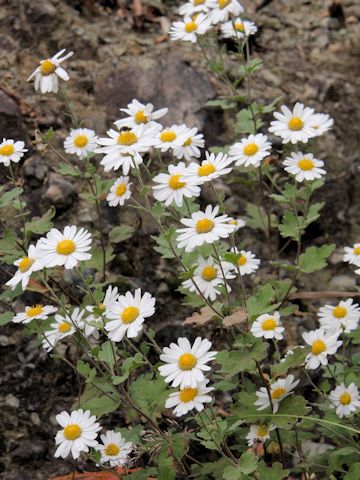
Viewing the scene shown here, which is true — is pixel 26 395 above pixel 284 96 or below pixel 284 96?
below

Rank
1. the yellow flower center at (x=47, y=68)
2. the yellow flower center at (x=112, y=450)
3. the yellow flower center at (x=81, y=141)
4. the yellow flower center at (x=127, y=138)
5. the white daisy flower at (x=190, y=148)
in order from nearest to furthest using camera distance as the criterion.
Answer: the yellow flower center at (x=127, y=138) < the yellow flower center at (x=112, y=450) < the white daisy flower at (x=190, y=148) < the yellow flower center at (x=47, y=68) < the yellow flower center at (x=81, y=141)

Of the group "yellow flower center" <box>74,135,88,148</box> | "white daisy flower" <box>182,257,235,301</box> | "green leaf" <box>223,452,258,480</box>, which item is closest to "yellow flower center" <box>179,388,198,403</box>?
"green leaf" <box>223,452,258,480</box>

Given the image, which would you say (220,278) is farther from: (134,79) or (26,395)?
(134,79)

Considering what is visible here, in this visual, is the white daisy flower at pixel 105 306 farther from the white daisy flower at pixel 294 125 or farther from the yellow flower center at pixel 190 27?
the yellow flower center at pixel 190 27

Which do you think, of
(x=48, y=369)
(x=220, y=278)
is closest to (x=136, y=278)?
(x=48, y=369)

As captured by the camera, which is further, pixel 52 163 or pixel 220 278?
pixel 52 163

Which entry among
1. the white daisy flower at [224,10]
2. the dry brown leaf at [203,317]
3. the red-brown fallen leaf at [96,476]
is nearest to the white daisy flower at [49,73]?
the white daisy flower at [224,10]
